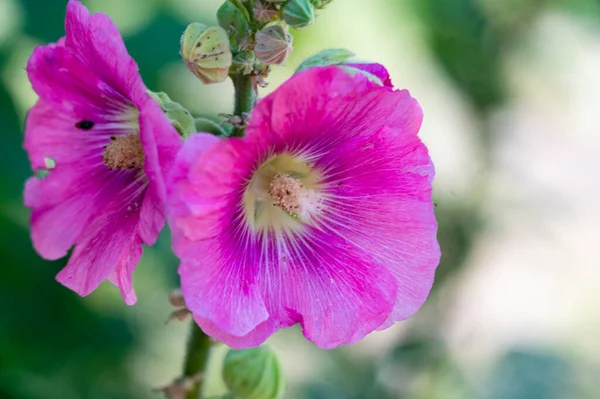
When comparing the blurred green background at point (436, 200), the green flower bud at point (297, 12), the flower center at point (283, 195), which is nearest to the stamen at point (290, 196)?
the flower center at point (283, 195)

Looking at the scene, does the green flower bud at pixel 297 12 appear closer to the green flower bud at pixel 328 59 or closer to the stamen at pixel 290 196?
the green flower bud at pixel 328 59

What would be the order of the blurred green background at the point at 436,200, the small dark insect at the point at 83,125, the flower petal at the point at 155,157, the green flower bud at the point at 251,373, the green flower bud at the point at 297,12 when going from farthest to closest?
the blurred green background at the point at 436,200 → the green flower bud at the point at 251,373 → the small dark insect at the point at 83,125 → the green flower bud at the point at 297,12 → the flower petal at the point at 155,157

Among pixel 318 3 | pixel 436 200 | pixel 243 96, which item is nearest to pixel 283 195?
pixel 243 96

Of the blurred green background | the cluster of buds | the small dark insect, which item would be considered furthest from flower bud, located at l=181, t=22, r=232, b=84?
the blurred green background

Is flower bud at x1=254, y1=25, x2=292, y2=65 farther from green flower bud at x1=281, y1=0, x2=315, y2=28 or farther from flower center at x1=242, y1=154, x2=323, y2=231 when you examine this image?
flower center at x1=242, y1=154, x2=323, y2=231

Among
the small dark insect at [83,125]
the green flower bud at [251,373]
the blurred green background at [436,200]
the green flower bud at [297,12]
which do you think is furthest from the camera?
the blurred green background at [436,200]

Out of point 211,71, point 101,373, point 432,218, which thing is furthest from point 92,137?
point 101,373

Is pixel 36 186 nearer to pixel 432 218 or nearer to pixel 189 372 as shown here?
pixel 189 372

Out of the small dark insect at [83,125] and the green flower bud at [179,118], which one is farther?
the small dark insect at [83,125]
